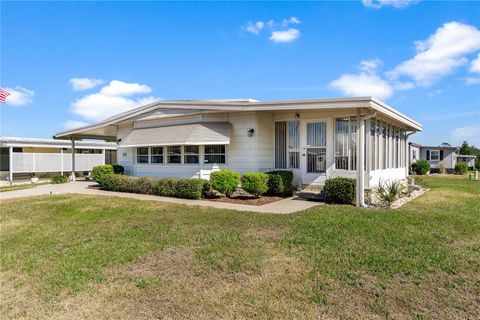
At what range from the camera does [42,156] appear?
2503 centimetres

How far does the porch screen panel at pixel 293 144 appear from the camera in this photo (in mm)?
12625

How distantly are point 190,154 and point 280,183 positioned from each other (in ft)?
16.4

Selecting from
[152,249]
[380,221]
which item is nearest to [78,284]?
[152,249]

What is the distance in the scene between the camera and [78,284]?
4430mm

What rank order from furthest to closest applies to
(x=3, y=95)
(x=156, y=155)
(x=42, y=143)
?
(x=42, y=143)
(x=156, y=155)
(x=3, y=95)

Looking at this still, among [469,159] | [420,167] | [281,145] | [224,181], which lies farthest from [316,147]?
[469,159]

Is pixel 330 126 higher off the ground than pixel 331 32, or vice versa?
pixel 331 32

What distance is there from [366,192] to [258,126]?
478cm

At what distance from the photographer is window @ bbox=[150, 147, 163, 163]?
1613 cm

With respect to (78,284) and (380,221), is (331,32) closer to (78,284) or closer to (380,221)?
(380,221)

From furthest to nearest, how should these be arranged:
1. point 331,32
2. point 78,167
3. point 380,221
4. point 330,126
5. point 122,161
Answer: point 78,167 < point 122,161 < point 331,32 < point 330,126 < point 380,221

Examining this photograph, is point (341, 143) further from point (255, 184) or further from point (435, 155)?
point (435, 155)

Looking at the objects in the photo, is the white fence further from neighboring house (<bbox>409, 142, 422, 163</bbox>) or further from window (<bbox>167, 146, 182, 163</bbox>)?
neighboring house (<bbox>409, 142, 422, 163</bbox>)

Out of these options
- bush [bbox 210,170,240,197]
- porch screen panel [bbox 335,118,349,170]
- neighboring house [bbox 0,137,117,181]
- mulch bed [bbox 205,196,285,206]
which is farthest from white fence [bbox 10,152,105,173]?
porch screen panel [bbox 335,118,349,170]
